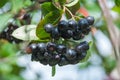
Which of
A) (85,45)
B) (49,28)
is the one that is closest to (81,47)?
(85,45)

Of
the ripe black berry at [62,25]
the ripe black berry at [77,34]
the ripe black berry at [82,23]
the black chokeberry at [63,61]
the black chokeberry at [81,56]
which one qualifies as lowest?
the black chokeberry at [81,56]

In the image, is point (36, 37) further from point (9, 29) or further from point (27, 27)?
point (9, 29)

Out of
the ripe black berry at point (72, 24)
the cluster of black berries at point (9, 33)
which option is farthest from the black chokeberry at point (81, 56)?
the cluster of black berries at point (9, 33)

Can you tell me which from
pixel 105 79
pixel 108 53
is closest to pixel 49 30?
pixel 105 79

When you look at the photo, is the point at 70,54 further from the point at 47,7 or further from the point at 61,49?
the point at 47,7

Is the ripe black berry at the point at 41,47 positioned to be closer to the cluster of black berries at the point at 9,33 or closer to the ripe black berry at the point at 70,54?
the ripe black berry at the point at 70,54

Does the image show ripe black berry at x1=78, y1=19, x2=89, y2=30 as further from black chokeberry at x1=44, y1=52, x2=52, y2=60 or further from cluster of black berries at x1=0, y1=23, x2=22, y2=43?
cluster of black berries at x1=0, y1=23, x2=22, y2=43
